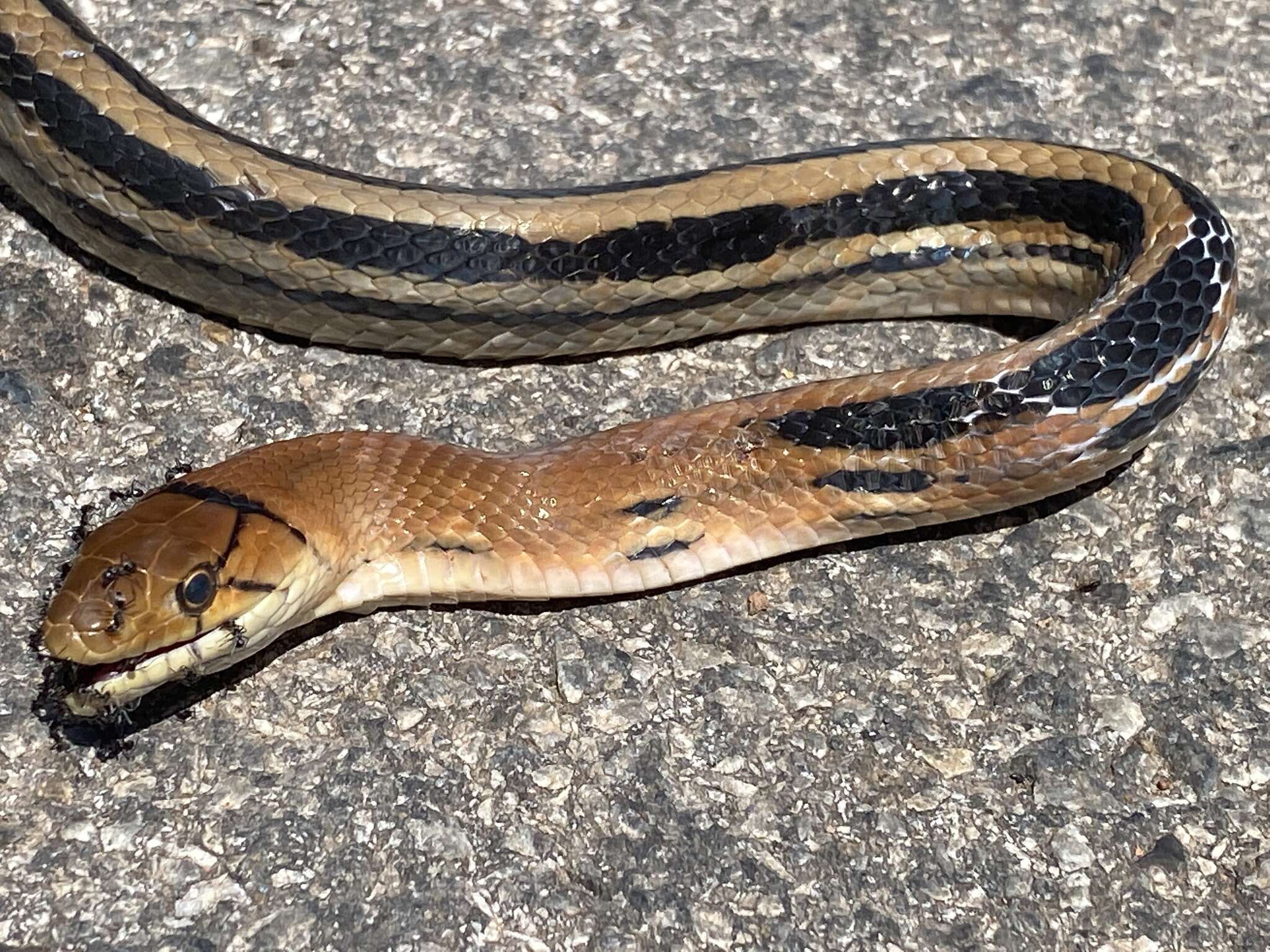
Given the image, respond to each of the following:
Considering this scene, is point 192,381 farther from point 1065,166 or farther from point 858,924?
point 1065,166

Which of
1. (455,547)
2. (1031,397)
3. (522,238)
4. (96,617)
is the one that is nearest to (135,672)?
(96,617)

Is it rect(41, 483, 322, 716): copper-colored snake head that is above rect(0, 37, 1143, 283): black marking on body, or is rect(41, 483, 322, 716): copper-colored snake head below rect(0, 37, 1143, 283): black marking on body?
below

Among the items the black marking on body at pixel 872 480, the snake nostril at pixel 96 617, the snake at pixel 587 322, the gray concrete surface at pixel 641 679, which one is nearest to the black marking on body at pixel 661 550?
the snake at pixel 587 322

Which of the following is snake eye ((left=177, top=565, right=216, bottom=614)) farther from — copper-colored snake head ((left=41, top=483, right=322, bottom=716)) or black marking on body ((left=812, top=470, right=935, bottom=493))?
black marking on body ((left=812, top=470, right=935, bottom=493))

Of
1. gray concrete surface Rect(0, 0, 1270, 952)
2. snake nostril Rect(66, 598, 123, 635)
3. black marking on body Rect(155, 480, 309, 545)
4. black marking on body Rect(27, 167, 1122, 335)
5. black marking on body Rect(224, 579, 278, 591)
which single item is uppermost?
black marking on body Rect(27, 167, 1122, 335)

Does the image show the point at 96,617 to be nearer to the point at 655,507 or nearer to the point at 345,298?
the point at 345,298

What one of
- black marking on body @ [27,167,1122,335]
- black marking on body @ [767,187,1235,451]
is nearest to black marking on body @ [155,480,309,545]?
black marking on body @ [27,167,1122,335]
